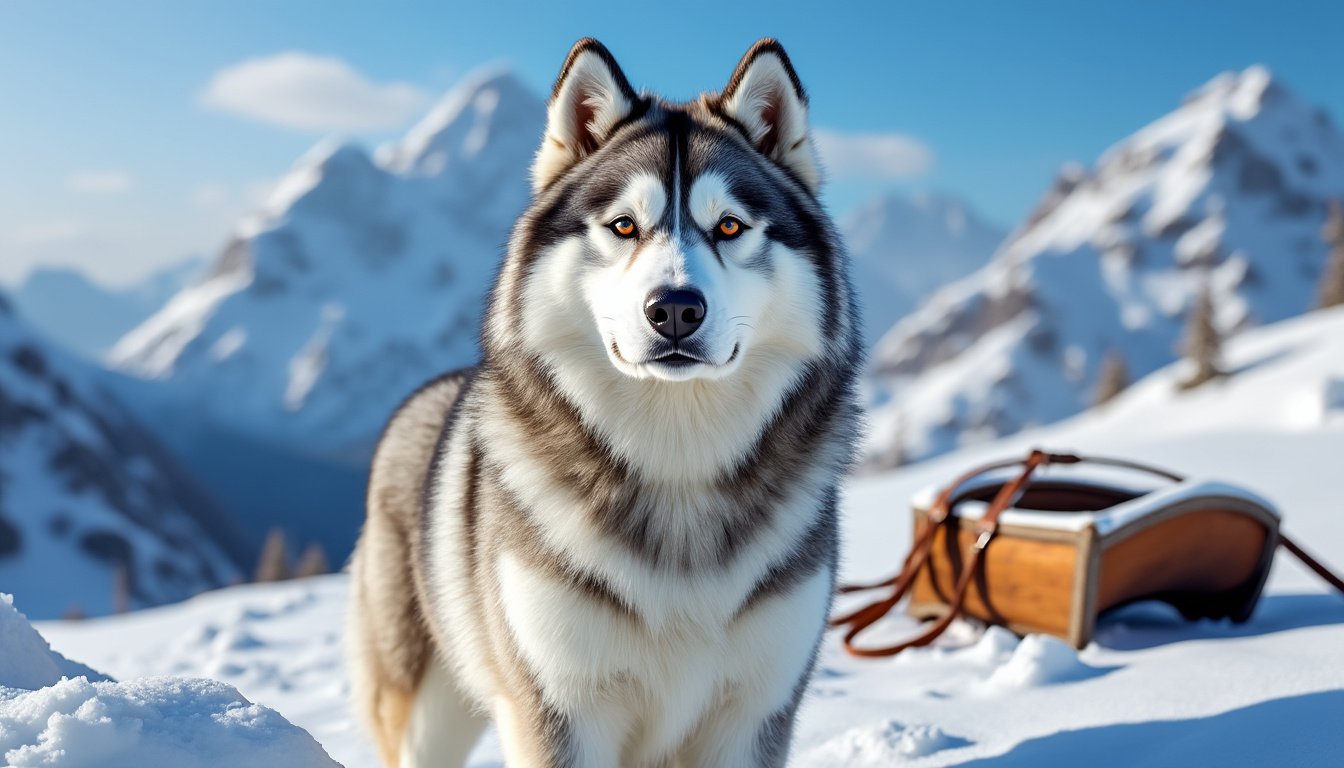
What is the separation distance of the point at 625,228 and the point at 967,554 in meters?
2.94

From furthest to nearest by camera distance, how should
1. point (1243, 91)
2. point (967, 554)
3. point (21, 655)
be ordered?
point (1243, 91)
point (967, 554)
point (21, 655)

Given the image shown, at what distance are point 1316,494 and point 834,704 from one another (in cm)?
608

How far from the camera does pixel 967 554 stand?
4719 millimetres

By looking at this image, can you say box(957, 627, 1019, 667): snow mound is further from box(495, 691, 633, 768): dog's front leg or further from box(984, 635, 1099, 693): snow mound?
box(495, 691, 633, 768): dog's front leg

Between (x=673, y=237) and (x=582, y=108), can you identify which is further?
A: (x=582, y=108)

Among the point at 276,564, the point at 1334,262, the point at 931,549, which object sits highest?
the point at 1334,262

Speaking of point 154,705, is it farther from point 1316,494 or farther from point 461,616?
point 1316,494

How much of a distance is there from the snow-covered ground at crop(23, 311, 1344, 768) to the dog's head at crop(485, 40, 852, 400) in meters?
1.54

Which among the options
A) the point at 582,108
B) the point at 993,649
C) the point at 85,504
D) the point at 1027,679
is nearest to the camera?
the point at 582,108

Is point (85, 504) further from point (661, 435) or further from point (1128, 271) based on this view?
point (1128, 271)

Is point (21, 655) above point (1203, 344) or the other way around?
above

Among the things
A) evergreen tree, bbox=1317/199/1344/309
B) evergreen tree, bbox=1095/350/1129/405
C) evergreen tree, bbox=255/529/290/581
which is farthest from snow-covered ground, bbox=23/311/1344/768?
evergreen tree, bbox=1095/350/1129/405

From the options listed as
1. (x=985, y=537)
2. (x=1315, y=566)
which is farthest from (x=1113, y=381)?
(x=985, y=537)

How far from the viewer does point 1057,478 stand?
17.0 feet
